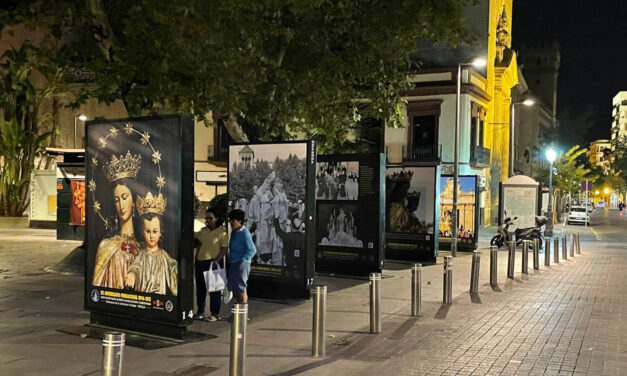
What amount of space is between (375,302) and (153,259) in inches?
121

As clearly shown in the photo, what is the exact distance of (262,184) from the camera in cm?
1184

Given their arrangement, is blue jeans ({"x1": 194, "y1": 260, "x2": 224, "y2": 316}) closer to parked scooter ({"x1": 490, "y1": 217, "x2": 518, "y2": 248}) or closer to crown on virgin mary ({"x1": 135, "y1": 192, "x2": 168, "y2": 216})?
crown on virgin mary ({"x1": 135, "y1": 192, "x2": 168, "y2": 216})

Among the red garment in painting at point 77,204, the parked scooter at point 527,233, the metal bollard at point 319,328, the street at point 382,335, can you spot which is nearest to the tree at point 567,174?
the parked scooter at point 527,233

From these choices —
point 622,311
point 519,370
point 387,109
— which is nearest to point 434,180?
point 387,109

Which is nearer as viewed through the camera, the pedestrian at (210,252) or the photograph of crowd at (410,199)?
the pedestrian at (210,252)

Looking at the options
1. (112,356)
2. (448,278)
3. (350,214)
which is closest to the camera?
(112,356)

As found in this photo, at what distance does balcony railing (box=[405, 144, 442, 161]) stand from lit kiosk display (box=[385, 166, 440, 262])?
735 inches

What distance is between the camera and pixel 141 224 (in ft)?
26.5

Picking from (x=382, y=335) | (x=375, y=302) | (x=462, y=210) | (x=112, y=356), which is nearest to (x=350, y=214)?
(x=375, y=302)

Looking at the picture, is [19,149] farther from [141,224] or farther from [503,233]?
[141,224]

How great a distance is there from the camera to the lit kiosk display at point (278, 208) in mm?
11391

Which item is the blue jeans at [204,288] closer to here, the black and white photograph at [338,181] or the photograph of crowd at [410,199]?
the black and white photograph at [338,181]

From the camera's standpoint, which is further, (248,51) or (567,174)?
(567,174)

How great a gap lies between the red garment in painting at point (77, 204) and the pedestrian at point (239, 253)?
1502 cm
